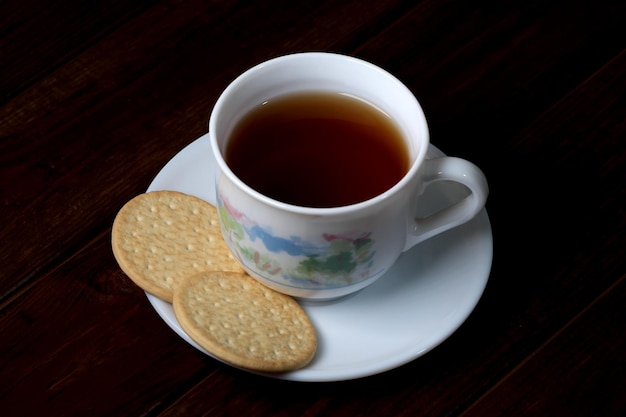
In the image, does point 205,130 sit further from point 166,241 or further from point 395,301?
point 395,301

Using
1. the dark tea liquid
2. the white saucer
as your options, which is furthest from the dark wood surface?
the dark tea liquid

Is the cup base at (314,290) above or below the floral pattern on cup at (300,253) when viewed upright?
below

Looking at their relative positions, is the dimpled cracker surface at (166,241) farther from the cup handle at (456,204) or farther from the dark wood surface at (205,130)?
the cup handle at (456,204)

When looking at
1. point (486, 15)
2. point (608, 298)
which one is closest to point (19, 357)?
point (608, 298)

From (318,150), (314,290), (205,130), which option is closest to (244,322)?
(314,290)

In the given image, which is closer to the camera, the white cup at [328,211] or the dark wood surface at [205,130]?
the white cup at [328,211]

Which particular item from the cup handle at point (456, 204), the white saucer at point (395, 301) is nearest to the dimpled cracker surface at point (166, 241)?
the white saucer at point (395, 301)

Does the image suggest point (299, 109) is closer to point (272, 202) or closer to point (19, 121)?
point (272, 202)

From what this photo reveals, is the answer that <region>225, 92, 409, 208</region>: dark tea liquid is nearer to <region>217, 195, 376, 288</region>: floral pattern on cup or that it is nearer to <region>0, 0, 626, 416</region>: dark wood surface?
<region>217, 195, 376, 288</region>: floral pattern on cup
